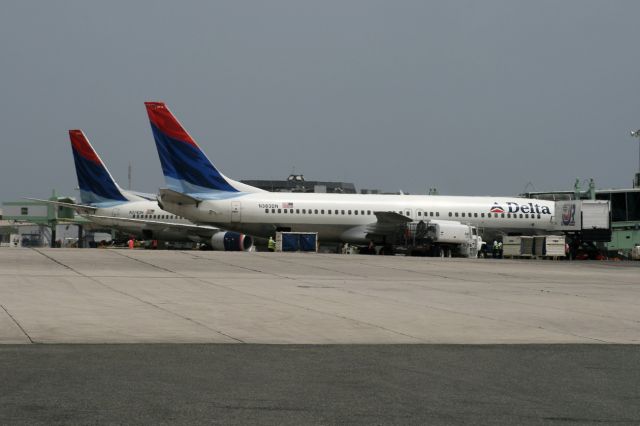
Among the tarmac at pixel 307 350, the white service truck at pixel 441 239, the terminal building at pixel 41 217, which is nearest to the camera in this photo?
the tarmac at pixel 307 350

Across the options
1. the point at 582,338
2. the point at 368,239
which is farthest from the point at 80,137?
the point at 582,338

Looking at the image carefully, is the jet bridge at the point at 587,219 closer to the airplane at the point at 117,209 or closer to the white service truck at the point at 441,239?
the white service truck at the point at 441,239

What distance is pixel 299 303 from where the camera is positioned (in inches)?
742

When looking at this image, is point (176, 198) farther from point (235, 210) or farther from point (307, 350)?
point (307, 350)

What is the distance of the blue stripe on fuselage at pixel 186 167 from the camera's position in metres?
52.1

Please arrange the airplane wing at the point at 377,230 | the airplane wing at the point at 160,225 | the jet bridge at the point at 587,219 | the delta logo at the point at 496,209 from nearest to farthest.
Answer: the jet bridge at the point at 587,219, the airplane wing at the point at 377,230, the delta logo at the point at 496,209, the airplane wing at the point at 160,225

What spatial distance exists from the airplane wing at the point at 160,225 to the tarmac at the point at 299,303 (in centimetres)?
2507

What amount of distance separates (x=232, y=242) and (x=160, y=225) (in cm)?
833

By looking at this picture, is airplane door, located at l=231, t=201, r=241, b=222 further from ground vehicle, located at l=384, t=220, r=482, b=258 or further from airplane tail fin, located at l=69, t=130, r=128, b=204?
airplane tail fin, located at l=69, t=130, r=128, b=204

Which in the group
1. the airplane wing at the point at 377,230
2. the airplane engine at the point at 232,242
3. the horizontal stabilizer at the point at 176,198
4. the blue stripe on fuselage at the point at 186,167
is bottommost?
the airplane engine at the point at 232,242

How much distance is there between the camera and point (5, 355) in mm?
10953

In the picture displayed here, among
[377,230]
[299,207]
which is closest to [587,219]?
[377,230]

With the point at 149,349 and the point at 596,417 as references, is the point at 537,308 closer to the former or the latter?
the point at 149,349

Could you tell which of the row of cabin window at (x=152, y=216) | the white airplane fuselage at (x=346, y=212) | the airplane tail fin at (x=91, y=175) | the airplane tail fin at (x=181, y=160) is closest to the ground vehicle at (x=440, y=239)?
the white airplane fuselage at (x=346, y=212)
